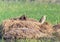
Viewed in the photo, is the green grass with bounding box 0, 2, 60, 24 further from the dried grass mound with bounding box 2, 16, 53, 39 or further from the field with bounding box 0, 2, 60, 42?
the dried grass mound with bounding box 2, 16, 53, 39

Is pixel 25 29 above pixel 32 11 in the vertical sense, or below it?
above

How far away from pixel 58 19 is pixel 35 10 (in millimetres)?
4329

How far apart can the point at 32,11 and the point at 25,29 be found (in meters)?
10.4

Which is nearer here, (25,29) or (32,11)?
(25,29)

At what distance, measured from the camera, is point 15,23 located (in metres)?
28.7

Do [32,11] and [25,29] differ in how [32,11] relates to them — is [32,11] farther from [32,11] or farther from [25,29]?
[25,29]

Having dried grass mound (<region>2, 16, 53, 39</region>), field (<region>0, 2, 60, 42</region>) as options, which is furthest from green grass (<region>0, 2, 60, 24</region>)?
dried grass mound (<region>2, 16, 53, 39</region>)

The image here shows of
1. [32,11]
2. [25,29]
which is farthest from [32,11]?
[25,29]

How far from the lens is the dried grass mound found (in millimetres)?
27702

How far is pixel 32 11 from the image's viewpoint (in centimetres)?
3819

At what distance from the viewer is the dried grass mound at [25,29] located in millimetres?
27702

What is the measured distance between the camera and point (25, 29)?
27.9m

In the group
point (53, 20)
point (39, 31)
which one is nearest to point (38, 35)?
point (39, 31)

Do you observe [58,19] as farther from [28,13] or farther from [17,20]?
[17,20]
